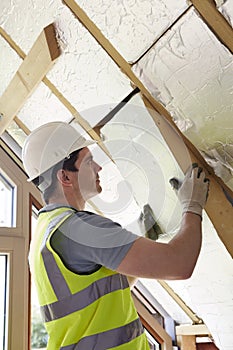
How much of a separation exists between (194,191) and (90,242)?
1.45ft

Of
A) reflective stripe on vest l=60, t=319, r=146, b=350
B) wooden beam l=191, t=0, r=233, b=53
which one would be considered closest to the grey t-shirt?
reflective stripe on vest l=60, t=319, r=146, b=350

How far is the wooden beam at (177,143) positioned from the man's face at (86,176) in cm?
32

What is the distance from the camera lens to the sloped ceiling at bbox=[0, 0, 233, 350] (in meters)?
1.71

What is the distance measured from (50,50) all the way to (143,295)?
1.81 metres

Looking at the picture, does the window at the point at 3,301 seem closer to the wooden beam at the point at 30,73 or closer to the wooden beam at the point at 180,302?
the wooden beam at the point at 30,73

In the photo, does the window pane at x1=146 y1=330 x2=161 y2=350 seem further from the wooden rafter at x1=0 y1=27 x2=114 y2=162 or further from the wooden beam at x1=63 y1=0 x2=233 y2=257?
the wooden beam at x1=63 y1=0 x2=233 y2=257

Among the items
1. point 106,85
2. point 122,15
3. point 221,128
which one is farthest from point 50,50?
point 221,128

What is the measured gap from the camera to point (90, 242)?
1573 millimetres

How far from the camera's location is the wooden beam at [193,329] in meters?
3.10

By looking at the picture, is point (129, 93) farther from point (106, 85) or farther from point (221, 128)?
point (221, 128)

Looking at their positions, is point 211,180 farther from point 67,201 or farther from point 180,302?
point 180,302

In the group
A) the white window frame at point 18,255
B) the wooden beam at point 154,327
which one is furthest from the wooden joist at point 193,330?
the white window frame at point 18,255

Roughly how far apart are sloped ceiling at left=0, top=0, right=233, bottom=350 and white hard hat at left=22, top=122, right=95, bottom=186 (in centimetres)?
29

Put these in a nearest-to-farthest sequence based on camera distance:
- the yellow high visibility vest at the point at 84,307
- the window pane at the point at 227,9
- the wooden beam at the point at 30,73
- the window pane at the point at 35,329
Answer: the window pane at the point at 227,9 → the yellow high visibility vest at the point at 84,307 → the wooden beam at the point at 30,73 → the window pane at the point at 35,329
